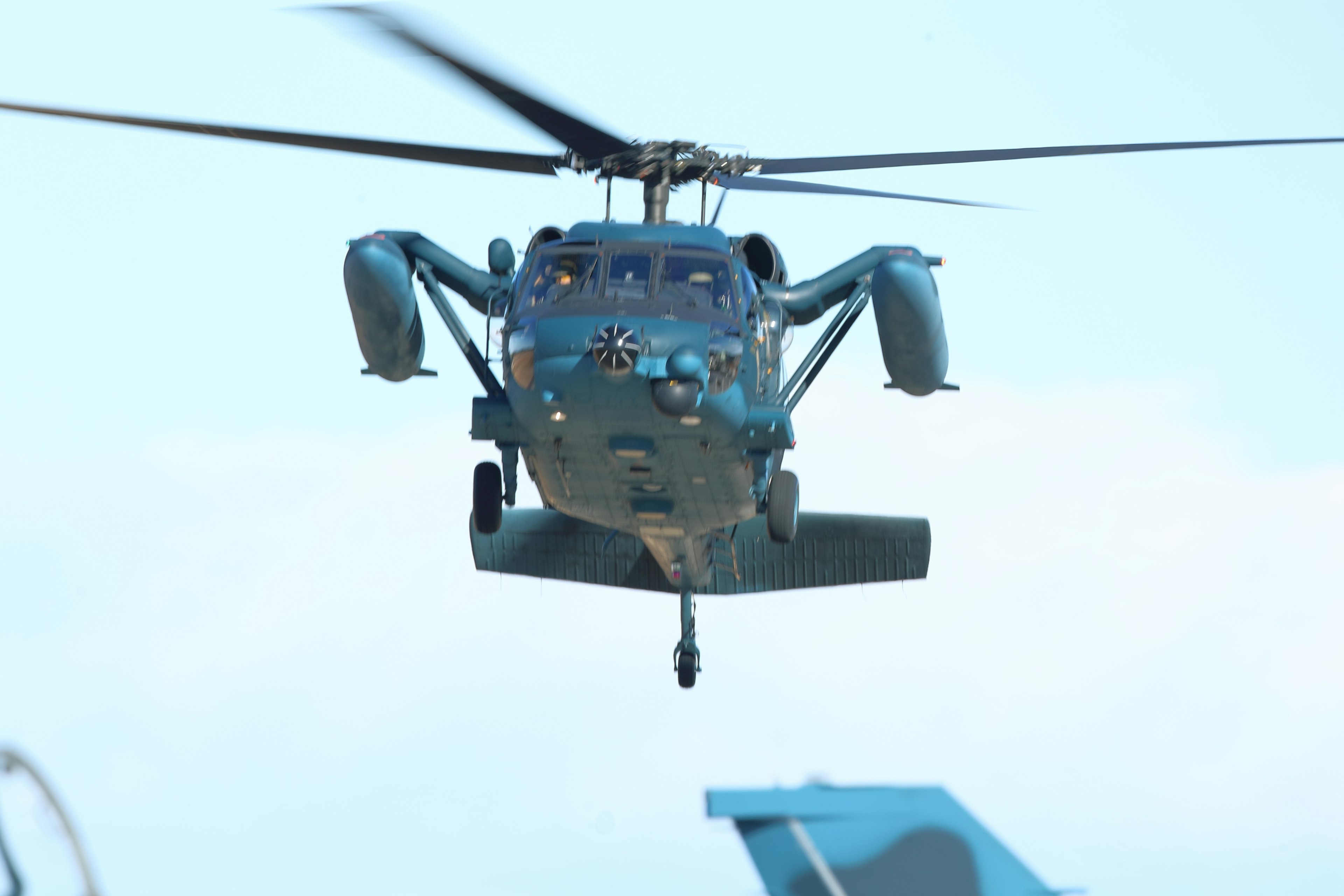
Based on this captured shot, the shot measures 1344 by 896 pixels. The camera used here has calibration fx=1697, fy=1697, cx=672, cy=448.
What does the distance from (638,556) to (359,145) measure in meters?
7.84

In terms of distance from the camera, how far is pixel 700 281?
56.7 feet

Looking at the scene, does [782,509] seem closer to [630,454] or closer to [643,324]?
[630,454]

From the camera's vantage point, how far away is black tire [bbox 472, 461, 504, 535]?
1883cm

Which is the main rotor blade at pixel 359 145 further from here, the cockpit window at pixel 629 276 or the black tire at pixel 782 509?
the black tire at pixel 782 509

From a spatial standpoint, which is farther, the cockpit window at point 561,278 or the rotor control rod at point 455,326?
the rotor control rod at point 455,326

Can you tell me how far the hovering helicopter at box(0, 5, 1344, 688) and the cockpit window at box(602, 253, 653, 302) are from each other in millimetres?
19

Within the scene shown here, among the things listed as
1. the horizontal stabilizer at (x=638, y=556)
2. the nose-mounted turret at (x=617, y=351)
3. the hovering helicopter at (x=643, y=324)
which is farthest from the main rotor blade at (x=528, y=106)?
the horizontal stabilizer at (x=638, y=556)

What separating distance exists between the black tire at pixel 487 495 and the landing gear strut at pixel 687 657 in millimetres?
4103

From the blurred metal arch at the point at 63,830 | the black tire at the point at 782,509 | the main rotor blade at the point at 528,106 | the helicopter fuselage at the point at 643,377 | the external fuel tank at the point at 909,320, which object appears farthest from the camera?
the black tire at the point at 782,509

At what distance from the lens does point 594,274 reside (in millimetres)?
17000

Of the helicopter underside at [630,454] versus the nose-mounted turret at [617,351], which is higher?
the nose-mounted turret at [617,351]

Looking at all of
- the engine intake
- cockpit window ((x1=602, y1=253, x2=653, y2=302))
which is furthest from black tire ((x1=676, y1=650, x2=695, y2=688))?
cockpit window ((x1=602, y1=253, x2=653, y2=302))

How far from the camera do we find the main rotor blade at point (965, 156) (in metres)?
17.2

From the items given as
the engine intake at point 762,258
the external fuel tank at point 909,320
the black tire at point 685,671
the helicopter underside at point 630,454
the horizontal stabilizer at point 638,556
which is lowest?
the black tire at point 685,671
